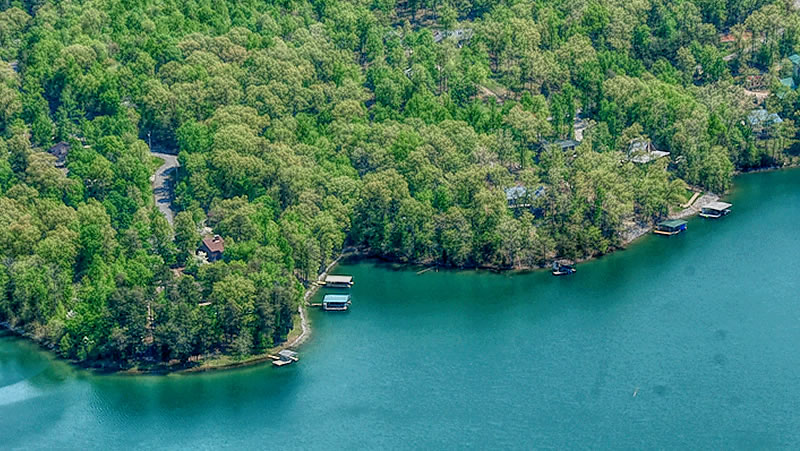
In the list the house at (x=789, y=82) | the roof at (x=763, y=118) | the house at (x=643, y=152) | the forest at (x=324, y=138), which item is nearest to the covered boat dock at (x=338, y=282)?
the forest at (x=324, y=138)

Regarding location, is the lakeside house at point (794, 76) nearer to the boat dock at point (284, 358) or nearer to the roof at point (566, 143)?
the roof at point (566, 143)

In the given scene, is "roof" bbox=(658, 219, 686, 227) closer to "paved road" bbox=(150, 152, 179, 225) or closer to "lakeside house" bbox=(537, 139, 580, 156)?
"lakeside house" bbox=(537, 139, 580, 156)

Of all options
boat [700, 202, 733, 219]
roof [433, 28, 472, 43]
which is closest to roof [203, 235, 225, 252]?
boat [700, 202, 733, 219]

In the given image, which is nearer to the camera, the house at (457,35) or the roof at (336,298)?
the roof at (336,298)

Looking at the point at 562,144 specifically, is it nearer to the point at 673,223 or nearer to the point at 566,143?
the point at 566,143

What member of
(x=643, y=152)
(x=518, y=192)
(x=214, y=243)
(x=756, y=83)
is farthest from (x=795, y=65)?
(x=214, y=243)

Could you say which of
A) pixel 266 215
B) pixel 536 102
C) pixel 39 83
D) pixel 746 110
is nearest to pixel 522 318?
pixel 266 215
